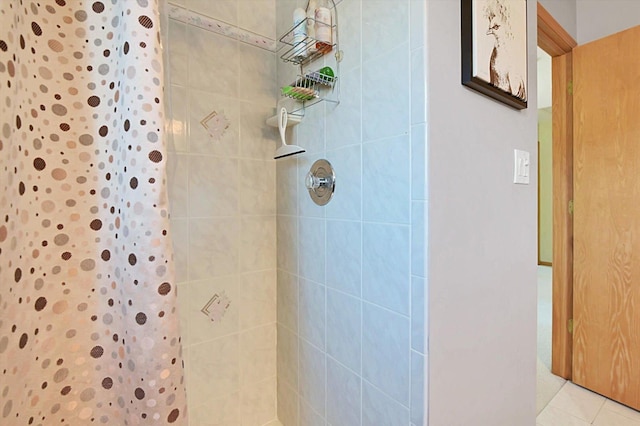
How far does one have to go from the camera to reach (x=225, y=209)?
1275 mm

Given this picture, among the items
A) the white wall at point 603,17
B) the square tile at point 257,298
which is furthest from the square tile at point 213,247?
the white wall at point 603,17

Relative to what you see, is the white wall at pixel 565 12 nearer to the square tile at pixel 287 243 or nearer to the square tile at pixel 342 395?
the square tile at pixel 287 243

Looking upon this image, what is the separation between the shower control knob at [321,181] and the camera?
43.4 inches

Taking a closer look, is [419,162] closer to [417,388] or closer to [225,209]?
[417,388]

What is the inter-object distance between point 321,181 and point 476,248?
590 millimetres

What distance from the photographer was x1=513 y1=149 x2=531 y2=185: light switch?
3.59 feet

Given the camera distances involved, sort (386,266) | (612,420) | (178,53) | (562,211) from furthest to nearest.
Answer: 1. (562,211)
2. (612,420)
3. (178,53)
4. (386,266)

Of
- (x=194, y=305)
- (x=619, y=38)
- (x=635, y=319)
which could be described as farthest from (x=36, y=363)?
(x=619, y=38)

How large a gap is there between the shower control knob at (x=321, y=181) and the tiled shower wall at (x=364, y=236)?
3 cm

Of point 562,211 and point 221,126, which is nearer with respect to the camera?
point 221,126

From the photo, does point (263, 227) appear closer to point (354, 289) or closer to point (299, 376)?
point (354, 289)

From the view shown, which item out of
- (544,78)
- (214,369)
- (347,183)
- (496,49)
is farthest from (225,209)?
(544,78)

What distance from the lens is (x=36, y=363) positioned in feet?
1.81

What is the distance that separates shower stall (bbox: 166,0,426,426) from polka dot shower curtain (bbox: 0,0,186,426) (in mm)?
524
